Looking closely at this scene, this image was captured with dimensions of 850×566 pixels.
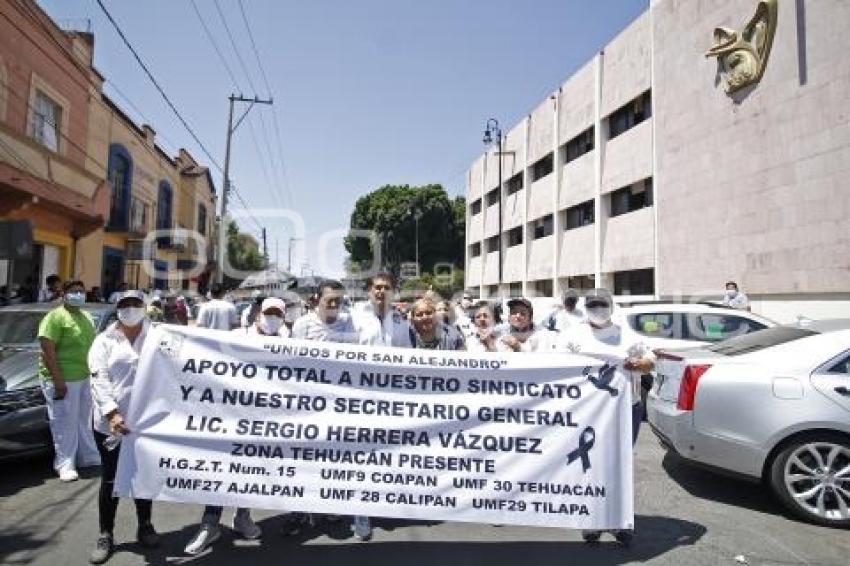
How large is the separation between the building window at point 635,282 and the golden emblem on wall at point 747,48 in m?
6.74

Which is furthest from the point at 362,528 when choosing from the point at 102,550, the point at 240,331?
the point at 240,331

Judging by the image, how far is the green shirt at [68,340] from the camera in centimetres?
573

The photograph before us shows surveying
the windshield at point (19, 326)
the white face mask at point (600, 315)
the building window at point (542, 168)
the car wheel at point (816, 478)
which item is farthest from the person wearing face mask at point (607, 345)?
the building window at point (542, 168)

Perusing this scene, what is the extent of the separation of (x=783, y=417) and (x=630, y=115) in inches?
790

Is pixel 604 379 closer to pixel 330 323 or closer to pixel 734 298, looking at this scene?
pixel 330 323

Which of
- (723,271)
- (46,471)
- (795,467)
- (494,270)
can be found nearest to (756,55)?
(723,271)

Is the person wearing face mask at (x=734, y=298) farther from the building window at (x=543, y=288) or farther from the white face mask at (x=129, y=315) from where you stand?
the building window at (x=543, y=288)

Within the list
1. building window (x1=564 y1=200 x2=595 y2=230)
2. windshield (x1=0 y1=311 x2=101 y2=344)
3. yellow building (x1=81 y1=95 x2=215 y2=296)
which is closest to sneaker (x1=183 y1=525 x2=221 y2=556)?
windshield (x1=0 y1=311 x2=101 y2=344)

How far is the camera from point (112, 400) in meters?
4.13

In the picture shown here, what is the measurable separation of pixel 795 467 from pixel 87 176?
20.4m

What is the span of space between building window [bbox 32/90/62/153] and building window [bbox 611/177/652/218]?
18.5 metres

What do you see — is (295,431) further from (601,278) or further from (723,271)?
(601,278)

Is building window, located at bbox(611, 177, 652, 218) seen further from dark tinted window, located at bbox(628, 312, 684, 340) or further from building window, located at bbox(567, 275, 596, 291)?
dark tinted window, located at bbox(628, 312, 684, 340)

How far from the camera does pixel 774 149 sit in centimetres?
1499
